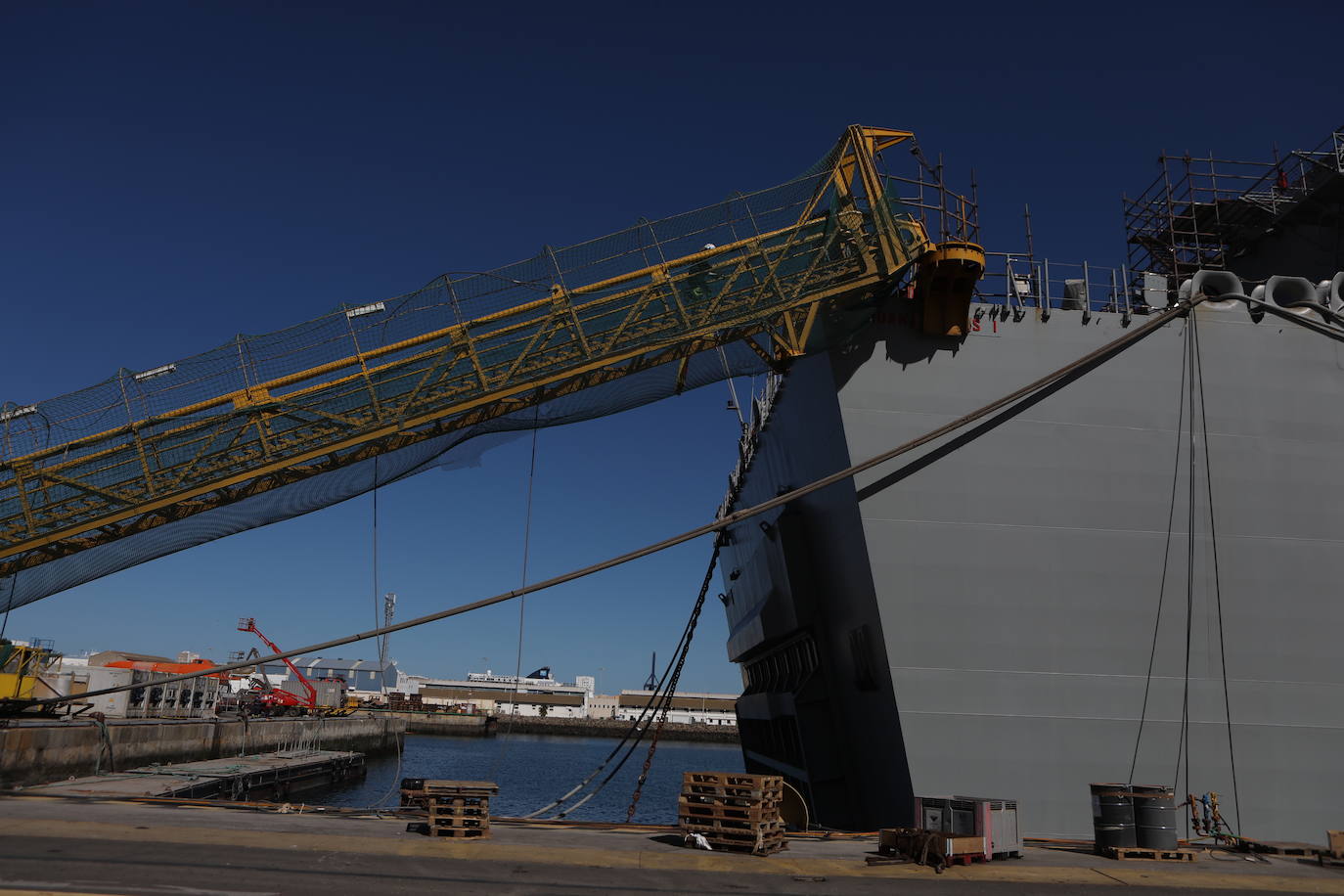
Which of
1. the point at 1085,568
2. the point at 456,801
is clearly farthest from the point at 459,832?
the point at 1085,568

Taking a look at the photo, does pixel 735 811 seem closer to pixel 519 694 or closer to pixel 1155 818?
pixel 1155 818

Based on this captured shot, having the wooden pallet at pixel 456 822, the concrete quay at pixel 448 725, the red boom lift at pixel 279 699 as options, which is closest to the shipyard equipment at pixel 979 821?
the wooden pallet at pixel 456 822

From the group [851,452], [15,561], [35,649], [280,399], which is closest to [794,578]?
[851,452]

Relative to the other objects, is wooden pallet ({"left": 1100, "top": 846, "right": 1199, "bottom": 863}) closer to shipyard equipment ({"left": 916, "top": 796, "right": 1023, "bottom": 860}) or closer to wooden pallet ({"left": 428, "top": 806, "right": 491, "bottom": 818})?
shipyard equipment ({"left": 916, "top": 796, "right": 1023, "bottom": 860})

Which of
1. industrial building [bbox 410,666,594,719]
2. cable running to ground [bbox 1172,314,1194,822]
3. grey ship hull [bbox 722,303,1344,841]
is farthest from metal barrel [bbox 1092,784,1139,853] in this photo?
industrial building [bbox 410,666,594,719]

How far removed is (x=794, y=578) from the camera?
1773cm

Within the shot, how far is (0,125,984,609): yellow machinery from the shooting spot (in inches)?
579

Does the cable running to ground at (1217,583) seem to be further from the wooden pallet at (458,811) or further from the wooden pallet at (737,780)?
the wooden pallet at (458,811)

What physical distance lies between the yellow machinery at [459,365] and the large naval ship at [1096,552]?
3.79 ft

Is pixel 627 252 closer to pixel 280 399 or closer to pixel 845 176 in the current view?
pixel 845 176

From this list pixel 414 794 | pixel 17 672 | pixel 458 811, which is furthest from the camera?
pixel 17 672

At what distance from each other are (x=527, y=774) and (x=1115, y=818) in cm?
5678

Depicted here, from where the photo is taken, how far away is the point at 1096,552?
14.6 metres

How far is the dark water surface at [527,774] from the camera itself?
40.2 m
